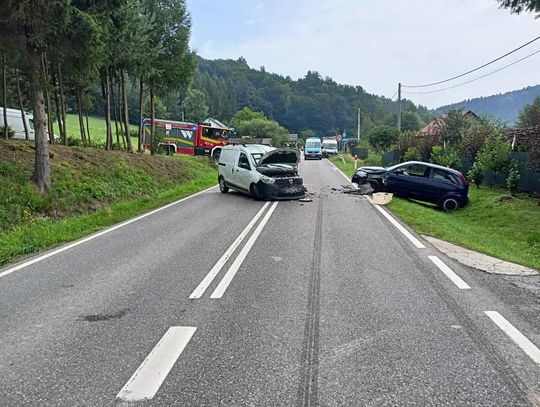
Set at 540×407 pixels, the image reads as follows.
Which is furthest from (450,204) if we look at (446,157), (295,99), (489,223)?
(295,99)

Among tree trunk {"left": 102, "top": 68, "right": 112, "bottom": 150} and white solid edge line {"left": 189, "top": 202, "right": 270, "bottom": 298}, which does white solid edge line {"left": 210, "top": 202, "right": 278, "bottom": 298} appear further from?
tree trunk {"left": 102, "top": 68, "right": 112, "bottom": 150}

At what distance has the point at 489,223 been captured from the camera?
13953 mm

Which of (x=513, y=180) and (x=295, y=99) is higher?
(x=295, y=99)

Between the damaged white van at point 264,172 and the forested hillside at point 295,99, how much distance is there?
11577 centimetres

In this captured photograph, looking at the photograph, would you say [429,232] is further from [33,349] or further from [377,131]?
[377,131]

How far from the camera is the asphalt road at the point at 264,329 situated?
329 centimetres

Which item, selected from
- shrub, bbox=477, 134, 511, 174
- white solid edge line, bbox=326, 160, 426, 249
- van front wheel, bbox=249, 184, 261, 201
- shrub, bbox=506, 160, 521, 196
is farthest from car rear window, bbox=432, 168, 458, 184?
van front wheel, bbox=249, 184, 261, 201

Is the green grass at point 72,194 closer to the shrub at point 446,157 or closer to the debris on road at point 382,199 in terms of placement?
the debris on road at point 382,199

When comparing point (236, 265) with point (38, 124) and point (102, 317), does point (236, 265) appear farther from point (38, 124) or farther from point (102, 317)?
point (38, 124)

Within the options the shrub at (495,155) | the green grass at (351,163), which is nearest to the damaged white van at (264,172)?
the shrub at (495,155)

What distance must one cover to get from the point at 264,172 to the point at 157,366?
12.1 meters

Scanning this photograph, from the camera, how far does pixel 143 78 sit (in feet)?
82.5

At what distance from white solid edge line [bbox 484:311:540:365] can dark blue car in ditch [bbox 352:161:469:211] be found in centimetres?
1219

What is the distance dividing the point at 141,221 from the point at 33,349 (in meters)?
7.71
